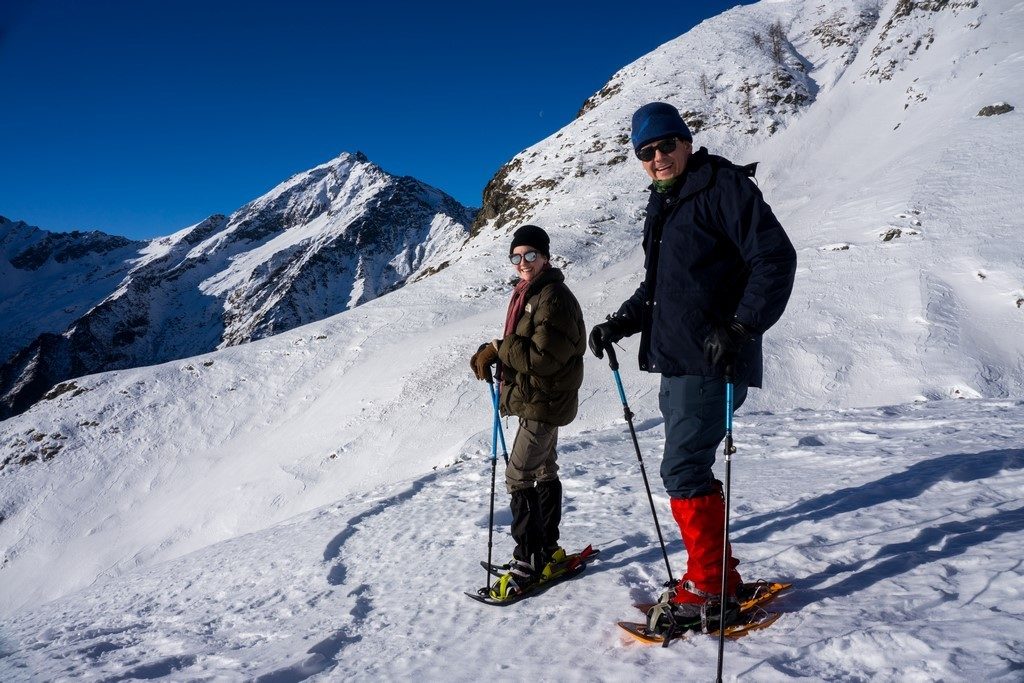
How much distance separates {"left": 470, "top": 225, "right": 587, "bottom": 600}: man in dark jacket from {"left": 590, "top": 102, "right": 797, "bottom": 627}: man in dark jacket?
34.2 inches

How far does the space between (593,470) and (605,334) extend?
154 inches

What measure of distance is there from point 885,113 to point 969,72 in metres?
4.08

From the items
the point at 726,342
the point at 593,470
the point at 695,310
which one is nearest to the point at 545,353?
the point at 695,310

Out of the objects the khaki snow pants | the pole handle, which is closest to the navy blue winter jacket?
the pole handle

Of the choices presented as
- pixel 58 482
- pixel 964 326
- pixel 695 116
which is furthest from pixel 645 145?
pixel 695 116

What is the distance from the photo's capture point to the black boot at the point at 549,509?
4223 millimetres

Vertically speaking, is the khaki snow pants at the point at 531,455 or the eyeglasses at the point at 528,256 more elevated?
the eyeglasses at the point at 528,256

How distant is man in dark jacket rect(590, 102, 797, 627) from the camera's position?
285 cm

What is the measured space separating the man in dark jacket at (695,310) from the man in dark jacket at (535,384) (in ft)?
2.85

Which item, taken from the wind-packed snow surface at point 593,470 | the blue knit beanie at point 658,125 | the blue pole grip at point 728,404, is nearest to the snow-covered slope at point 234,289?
the wind-packed snow surface at point 593,470

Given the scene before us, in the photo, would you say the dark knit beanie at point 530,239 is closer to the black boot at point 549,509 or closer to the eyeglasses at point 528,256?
the eyeglasses at point 528,256

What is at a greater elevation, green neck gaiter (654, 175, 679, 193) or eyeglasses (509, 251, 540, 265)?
green neck gaiter (654, 175, 679, 193)

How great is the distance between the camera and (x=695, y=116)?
41281mm

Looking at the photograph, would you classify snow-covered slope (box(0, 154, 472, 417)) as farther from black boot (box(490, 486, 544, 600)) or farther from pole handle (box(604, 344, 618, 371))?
pole handle (box(604, 344, 618, 371))
